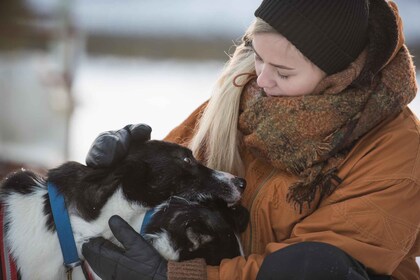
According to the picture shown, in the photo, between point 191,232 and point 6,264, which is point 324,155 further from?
point 6,264

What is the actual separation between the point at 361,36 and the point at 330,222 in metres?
0.65

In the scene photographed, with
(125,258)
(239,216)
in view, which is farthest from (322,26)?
(125,258)

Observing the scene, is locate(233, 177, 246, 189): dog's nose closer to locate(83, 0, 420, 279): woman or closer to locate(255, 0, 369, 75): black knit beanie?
locate(83, 0, 420, 279): woman

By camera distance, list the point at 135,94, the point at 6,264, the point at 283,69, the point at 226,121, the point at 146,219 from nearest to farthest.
→ the point at 6,264, the point at 146,219, the point at 283,69, the point at 226,121, the point at 135,94

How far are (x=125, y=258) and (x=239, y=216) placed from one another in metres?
0.45

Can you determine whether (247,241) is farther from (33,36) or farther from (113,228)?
(33,36)

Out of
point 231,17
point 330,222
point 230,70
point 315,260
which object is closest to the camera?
point 315,260

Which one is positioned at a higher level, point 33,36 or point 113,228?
point 113,228

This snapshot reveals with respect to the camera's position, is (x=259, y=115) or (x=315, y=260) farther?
(x=259, y=115)

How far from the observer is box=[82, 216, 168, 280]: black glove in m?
2.04

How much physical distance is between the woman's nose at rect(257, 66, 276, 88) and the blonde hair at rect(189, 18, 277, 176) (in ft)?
0.67

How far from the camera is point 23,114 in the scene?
6.38 meters

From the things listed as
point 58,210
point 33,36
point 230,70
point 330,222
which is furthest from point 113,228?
point 33,36

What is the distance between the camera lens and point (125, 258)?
81.1 inches
